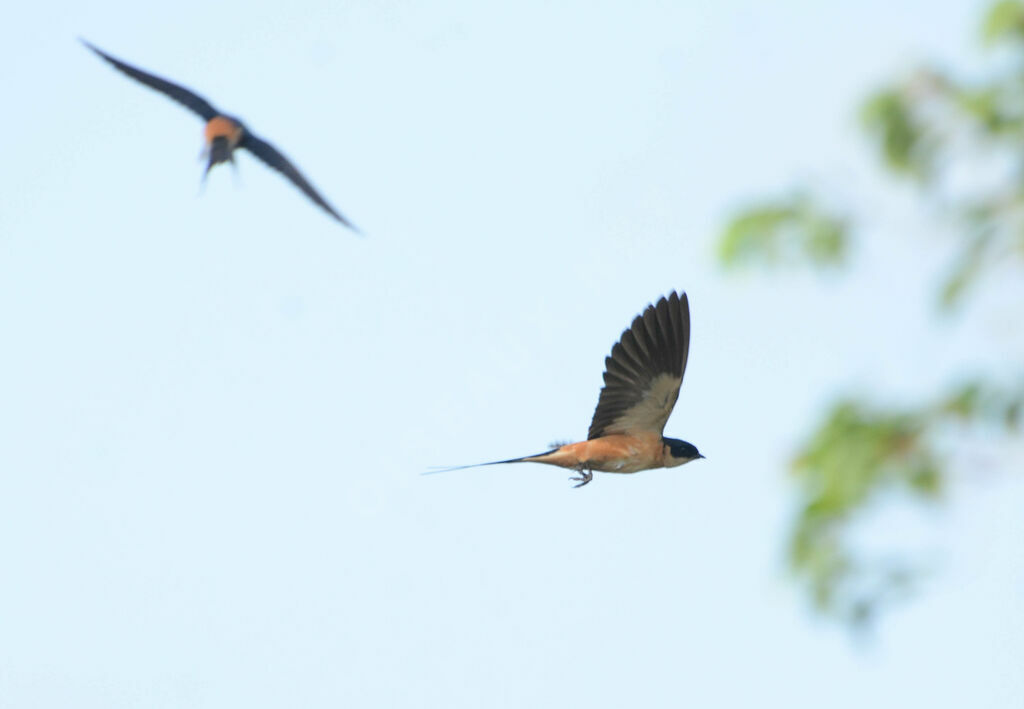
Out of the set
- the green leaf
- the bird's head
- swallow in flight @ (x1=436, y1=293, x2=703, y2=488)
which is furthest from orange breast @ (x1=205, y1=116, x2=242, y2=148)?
the green leaf

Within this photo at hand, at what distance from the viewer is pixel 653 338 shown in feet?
42.1

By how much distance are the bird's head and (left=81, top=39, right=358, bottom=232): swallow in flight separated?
12.1 ft

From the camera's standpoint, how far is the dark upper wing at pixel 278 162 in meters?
13.0

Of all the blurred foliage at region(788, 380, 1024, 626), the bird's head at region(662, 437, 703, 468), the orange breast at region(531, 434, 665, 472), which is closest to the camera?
the blurred foliage at region(788, 380, 1024, 626)

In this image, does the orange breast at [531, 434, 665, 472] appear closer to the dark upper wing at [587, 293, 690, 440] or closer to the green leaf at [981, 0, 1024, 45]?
the dark upper wing at [587, 293, 690, 440]

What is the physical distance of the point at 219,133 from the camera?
13.7m

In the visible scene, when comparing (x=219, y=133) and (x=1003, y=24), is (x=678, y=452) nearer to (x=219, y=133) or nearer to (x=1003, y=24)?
(x=219, y=133)

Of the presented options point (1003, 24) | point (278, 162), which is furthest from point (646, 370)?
point (1003, 24)

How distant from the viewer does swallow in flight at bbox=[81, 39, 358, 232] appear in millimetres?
13375

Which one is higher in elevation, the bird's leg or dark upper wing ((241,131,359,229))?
dark upper wing ((241,131,359,229))

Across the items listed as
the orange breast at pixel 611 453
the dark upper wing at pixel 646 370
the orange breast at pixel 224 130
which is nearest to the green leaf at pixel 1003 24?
the dark upper wing at pixel 646 370

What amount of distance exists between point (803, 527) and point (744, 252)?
96cm

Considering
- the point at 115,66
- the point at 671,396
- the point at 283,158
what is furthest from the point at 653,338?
the point at 115,66

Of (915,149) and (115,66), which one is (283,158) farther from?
(915,149)
